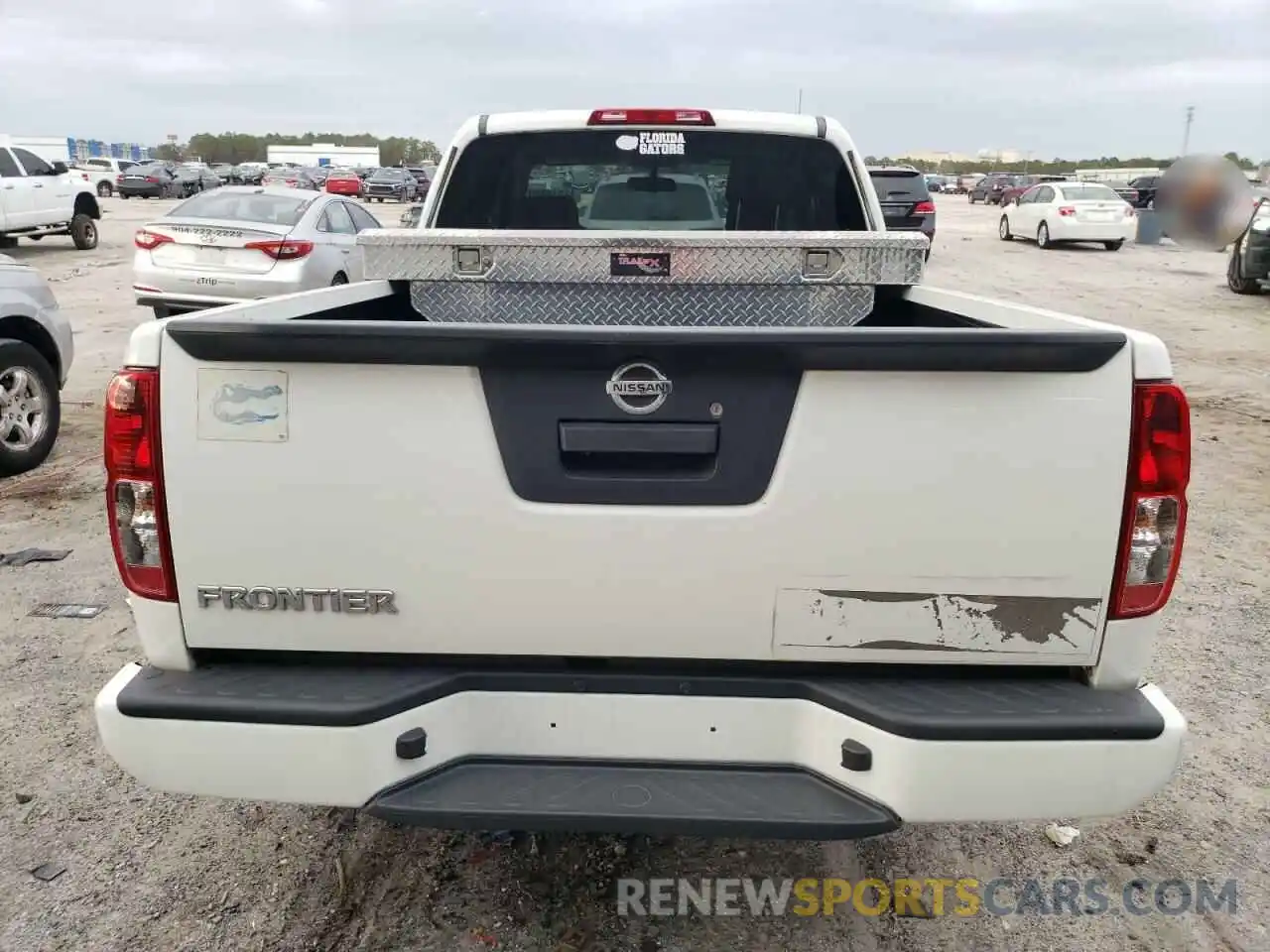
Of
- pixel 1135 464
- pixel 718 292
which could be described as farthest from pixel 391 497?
pixel 718 292

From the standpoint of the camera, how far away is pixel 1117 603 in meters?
2.18

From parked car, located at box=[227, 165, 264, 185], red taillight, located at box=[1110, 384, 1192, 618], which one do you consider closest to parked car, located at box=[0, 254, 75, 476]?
red taillight, located at box=[1110, 384, 1192, 618]

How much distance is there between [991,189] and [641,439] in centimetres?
6382

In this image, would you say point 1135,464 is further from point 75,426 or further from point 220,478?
point 75,426

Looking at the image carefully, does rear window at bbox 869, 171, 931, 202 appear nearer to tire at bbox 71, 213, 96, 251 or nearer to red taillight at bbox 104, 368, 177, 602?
tire at bbox 71, 213, 96, 251

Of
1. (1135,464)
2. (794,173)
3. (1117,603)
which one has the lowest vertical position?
(1117,603)

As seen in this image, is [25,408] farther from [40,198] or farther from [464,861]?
[40,198]

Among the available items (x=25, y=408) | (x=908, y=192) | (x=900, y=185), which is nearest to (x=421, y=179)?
(x=900, y=185)

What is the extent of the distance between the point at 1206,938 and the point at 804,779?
139cm

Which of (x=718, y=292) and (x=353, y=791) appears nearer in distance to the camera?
(x=353, y=791)

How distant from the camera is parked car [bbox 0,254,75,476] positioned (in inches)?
249

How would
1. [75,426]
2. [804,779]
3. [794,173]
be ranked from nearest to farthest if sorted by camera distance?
[804,779]
[794,173]
[75,426]

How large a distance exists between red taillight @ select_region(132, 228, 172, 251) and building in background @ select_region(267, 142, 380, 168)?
303 ft

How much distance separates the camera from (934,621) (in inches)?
85.7
